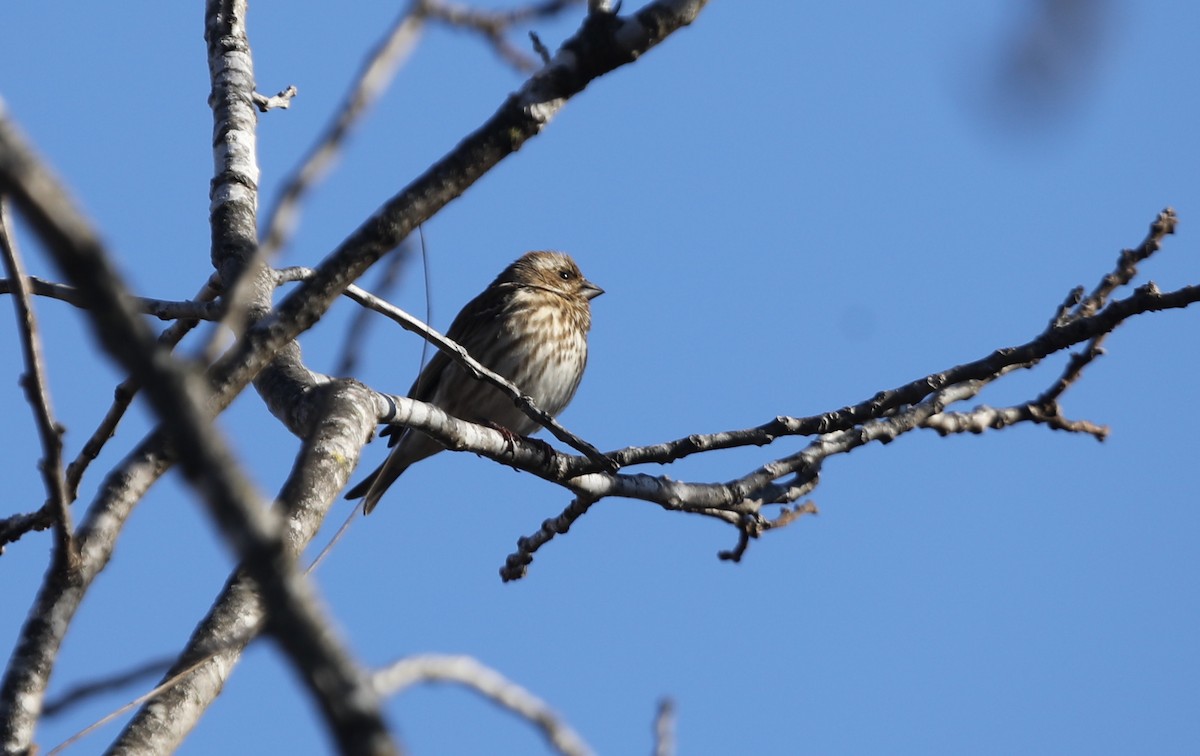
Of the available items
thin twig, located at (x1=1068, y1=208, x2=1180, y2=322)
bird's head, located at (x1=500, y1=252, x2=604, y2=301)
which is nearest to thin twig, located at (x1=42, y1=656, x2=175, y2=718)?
thin twig, located at (x1=1068, y1=208, x2=1180, y2=322)

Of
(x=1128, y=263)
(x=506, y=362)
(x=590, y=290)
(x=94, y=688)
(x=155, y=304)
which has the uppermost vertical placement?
(x=590, y=290)

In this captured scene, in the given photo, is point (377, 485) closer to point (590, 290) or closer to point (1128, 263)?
point (590, 290)

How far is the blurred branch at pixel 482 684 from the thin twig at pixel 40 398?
Result: 811 mm

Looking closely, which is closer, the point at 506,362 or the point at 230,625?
the point at 230,625

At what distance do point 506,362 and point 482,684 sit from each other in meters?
5.38

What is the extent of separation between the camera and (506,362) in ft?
24.8

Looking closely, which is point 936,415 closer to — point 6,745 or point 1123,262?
point 1123,262

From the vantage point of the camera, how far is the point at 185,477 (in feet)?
3.28

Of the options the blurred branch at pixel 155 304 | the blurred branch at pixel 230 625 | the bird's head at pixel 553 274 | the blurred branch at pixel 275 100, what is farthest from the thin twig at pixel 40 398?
the bird's head at pixel 553 274

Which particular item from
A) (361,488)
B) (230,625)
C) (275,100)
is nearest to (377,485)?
(361,488)

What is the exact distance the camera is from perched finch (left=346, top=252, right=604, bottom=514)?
716 cm

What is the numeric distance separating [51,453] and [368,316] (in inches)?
30.3

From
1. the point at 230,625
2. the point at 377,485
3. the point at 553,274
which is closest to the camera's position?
the point at 230,625

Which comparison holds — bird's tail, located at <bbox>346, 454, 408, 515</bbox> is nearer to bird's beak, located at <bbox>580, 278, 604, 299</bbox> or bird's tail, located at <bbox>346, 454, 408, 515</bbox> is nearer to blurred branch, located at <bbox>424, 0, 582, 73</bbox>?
bird's beak, located at <bbox>580, 278, 604, 299</bbox>
